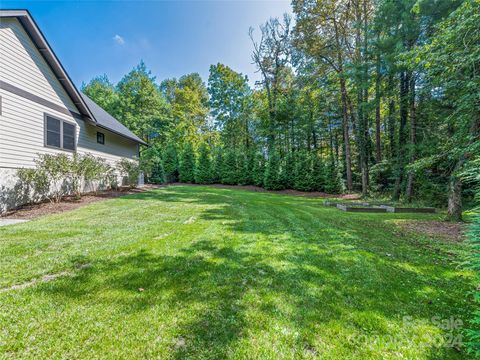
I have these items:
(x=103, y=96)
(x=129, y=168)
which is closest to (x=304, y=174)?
(x=129, y=168)

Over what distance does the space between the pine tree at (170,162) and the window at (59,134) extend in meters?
10.3

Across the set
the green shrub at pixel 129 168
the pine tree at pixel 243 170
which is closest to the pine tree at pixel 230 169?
the pine tree at pixel 243 170

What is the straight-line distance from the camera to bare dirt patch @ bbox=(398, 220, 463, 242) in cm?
482

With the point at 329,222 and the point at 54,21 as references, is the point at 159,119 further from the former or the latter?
the point at 329,222

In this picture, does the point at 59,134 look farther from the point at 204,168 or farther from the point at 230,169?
the point at 230,169

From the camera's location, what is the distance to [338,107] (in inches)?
743

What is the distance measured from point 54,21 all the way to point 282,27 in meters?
18.2

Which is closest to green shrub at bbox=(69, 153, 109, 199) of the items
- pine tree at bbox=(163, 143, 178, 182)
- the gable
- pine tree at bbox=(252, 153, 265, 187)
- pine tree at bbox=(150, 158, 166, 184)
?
the gable

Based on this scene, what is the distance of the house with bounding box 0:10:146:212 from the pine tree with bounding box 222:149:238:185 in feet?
33.7

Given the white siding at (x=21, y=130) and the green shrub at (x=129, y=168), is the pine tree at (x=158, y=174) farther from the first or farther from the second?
the white siding at (x=21, y=130)

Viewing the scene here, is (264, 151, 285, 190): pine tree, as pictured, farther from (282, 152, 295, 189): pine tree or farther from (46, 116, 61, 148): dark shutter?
(46, 116, 61, 148): dark shutter

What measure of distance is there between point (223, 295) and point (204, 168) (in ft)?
56.3

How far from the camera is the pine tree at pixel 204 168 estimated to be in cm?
1903

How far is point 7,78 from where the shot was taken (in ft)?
22.1
